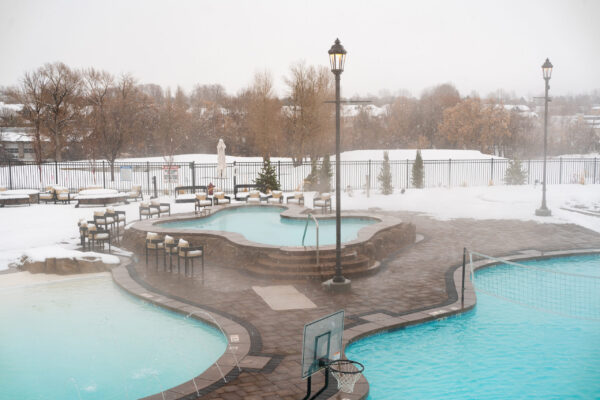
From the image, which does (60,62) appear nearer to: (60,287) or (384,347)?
(60,287)

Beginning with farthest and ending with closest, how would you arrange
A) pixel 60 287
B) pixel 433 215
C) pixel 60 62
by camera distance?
pixel 60 62 < pixel 433 215 < pixel 60 287

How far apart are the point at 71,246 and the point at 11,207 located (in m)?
9.10

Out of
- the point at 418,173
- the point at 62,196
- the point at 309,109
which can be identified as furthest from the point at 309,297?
the point at 309,109

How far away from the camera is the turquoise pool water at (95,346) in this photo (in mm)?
6434

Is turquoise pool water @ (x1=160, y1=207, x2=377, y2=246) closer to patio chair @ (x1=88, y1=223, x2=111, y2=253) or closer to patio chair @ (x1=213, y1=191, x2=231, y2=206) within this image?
patio chair @ (x1=213, y1=191, x2=231, y2=206)

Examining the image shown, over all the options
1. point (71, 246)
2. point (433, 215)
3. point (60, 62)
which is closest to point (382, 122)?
point (60, 62)

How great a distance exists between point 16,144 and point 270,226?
53055mm

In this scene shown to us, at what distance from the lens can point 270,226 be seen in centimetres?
1631

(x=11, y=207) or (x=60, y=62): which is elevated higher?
(x=60, y=62)

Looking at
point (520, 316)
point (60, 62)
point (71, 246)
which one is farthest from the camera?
point (60, 62)

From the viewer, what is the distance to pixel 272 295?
9.79 m

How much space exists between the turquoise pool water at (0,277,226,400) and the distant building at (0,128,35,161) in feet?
157

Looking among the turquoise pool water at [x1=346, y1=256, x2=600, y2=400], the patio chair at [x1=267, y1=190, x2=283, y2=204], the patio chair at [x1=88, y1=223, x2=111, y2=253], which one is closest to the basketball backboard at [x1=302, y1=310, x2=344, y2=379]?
the turquoise pool water at [x1=346, y1=256, x2=600, y2=400]

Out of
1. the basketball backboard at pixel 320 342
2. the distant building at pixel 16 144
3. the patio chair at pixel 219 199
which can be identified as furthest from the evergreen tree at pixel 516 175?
the distant building at pixel 16 144
